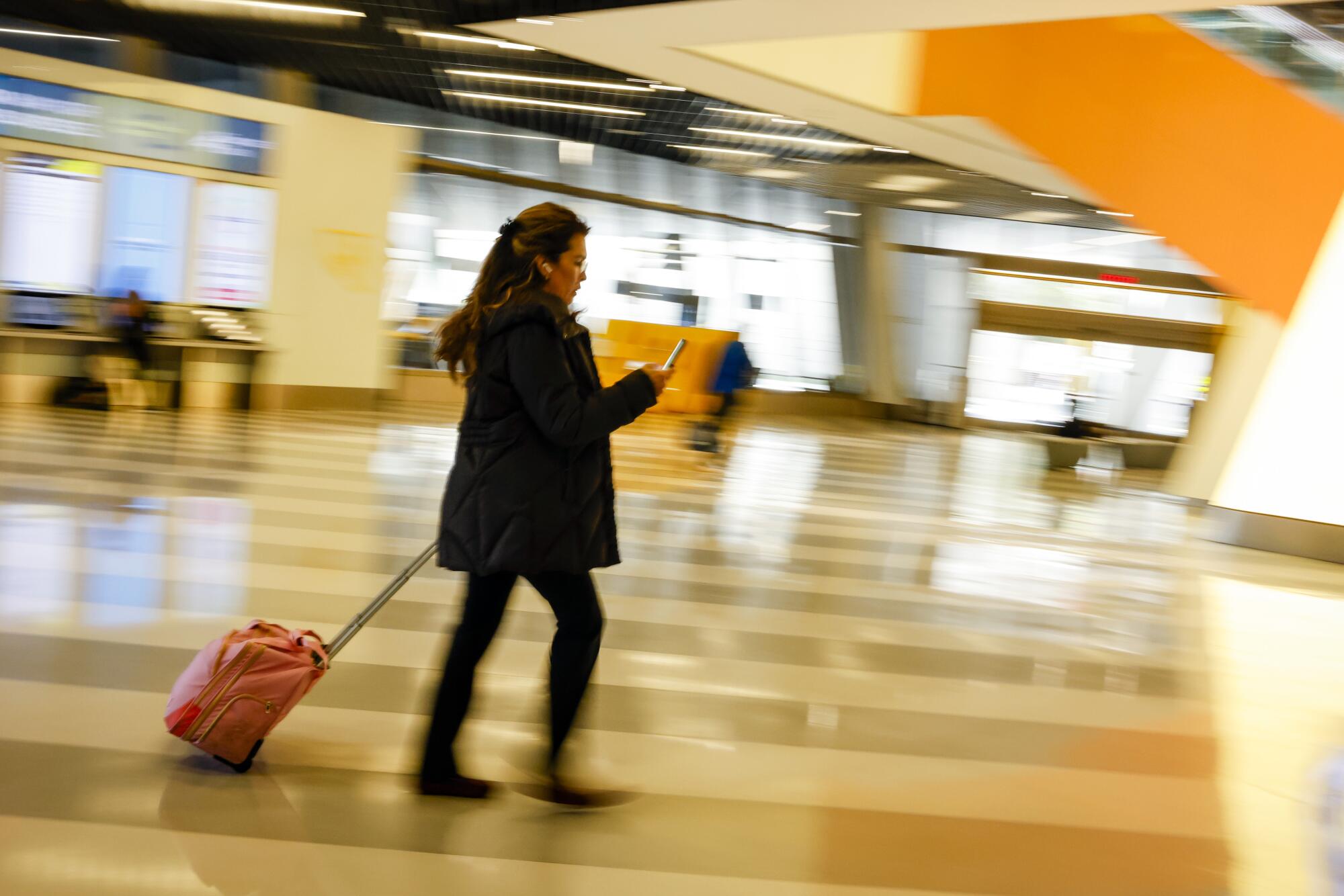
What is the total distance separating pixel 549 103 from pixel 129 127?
740 centimetres

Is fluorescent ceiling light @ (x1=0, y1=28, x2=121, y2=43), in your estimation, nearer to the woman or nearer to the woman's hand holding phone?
the woman

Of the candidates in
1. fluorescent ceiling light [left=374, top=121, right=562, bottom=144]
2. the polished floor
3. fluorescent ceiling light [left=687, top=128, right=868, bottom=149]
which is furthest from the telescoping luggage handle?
fluorescent ceiling light [left=374, top=121, right=562, bottom=144]

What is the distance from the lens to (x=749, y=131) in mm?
21672

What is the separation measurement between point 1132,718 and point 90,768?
4.20 meters

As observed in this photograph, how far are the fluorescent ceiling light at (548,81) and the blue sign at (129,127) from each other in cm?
338

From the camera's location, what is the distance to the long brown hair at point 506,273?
3.42 m

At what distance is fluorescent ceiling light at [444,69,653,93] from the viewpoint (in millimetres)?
18469

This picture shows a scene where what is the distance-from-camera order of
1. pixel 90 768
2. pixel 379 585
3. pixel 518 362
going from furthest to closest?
1. pixel 379 585
2. pixel 90 768
3. pixel 518 362

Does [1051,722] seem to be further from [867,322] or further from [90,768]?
[867,322]

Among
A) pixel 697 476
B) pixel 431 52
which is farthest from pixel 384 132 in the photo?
pixel 697 476

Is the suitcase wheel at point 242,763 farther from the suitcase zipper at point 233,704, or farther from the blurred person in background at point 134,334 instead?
the blurred person in background at point 134,334

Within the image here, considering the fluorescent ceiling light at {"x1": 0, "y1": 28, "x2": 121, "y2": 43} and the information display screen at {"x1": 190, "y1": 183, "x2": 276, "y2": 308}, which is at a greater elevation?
the fluorescent ceiling light at {"x1": 0, "y1": 28, "x2": 121, "y2": 43}

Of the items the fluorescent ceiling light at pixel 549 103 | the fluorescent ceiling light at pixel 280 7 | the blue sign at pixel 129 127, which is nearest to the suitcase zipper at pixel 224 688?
the fluorescent ceiling light at pixel 280 7

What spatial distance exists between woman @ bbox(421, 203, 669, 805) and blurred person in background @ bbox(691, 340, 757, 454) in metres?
13.2
